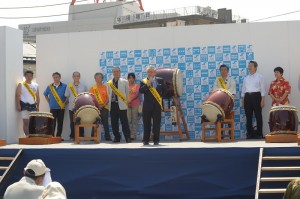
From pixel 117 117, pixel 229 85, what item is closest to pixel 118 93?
pixel 117 117

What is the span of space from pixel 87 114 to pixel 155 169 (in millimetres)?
2069

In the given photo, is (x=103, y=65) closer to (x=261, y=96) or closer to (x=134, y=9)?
(x=261, y=96)

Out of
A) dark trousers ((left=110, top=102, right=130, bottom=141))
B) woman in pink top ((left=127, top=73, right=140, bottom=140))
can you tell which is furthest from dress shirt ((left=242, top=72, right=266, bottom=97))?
dark trousers ((left=110, top=102, right=130, bottom=141))

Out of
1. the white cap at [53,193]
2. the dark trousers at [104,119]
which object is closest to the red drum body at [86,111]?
the dark trousers at [104,119]

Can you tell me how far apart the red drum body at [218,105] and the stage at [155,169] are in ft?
4.11

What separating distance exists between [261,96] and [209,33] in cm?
159

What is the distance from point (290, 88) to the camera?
9.70 metres

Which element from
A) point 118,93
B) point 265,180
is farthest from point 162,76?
point 265,180

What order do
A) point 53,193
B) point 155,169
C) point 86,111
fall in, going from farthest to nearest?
point 86,111
point 155,169
point 53,193

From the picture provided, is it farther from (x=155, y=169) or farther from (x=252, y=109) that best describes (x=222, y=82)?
(x=155, y=169)

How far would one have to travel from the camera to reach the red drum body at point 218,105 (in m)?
8.98

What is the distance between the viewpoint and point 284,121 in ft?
27.7

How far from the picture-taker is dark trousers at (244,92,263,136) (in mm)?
9781

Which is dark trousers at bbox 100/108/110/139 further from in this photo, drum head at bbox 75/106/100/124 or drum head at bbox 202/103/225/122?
drum head at bbox 202/103/225/122
